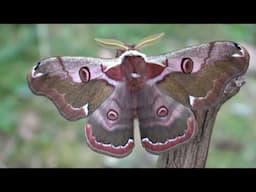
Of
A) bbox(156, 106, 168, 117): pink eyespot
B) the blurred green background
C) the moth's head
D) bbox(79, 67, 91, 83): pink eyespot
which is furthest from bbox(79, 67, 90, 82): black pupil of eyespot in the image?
the blurred green background

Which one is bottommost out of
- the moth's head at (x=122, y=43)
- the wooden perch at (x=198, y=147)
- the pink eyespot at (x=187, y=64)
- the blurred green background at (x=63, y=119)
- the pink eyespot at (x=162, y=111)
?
the blurred green background at (x=63, y=119)

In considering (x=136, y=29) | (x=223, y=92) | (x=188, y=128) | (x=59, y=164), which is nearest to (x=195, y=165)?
(x=188, y=128)

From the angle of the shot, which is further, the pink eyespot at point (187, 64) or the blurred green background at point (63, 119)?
the blurred green background at point (63, 119)

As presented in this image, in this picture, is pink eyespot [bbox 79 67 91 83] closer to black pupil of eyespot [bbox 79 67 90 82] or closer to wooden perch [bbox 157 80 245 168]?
black pupil of eyespot [bbox 79 67 90 82]

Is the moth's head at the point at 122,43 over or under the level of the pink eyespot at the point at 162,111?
over

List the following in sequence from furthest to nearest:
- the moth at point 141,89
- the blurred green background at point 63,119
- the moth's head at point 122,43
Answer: the blurred green background at point 63,119
the moth at point 141,89
the moth's head at point 122,43

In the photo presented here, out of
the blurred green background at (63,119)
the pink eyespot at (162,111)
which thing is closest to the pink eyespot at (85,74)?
the pink eyespot at (162,111)

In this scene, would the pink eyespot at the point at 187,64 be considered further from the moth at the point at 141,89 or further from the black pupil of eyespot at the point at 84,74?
the black pupil of eyespot at the point at 84,74
